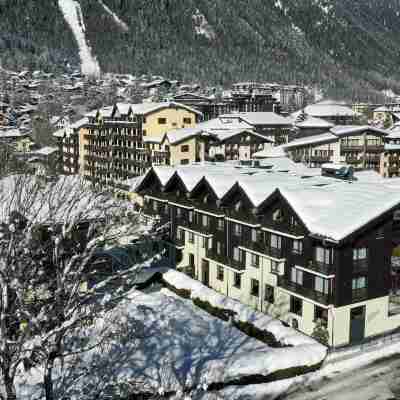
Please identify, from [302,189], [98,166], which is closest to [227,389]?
[302,189]

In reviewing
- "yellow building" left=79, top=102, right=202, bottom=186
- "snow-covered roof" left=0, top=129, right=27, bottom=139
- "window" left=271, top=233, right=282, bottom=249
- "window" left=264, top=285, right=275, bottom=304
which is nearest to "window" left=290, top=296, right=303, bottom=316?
"window" left=264, top=285, right=275, bottom=304

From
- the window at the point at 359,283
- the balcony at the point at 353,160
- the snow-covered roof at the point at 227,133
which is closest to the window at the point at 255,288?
the window at the point at 359,283

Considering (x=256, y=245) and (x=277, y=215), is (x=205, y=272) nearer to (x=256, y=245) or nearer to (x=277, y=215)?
(x=256, y=245)

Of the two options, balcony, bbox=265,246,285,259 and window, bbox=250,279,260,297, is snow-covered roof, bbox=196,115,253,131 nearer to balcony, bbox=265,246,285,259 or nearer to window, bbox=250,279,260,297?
window, bbox=250,279,260,297

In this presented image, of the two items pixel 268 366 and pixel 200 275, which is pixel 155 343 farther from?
pixel 200 275

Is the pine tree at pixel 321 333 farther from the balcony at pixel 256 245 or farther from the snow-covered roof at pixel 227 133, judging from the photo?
the snow-covered roof at pixel 227 133
